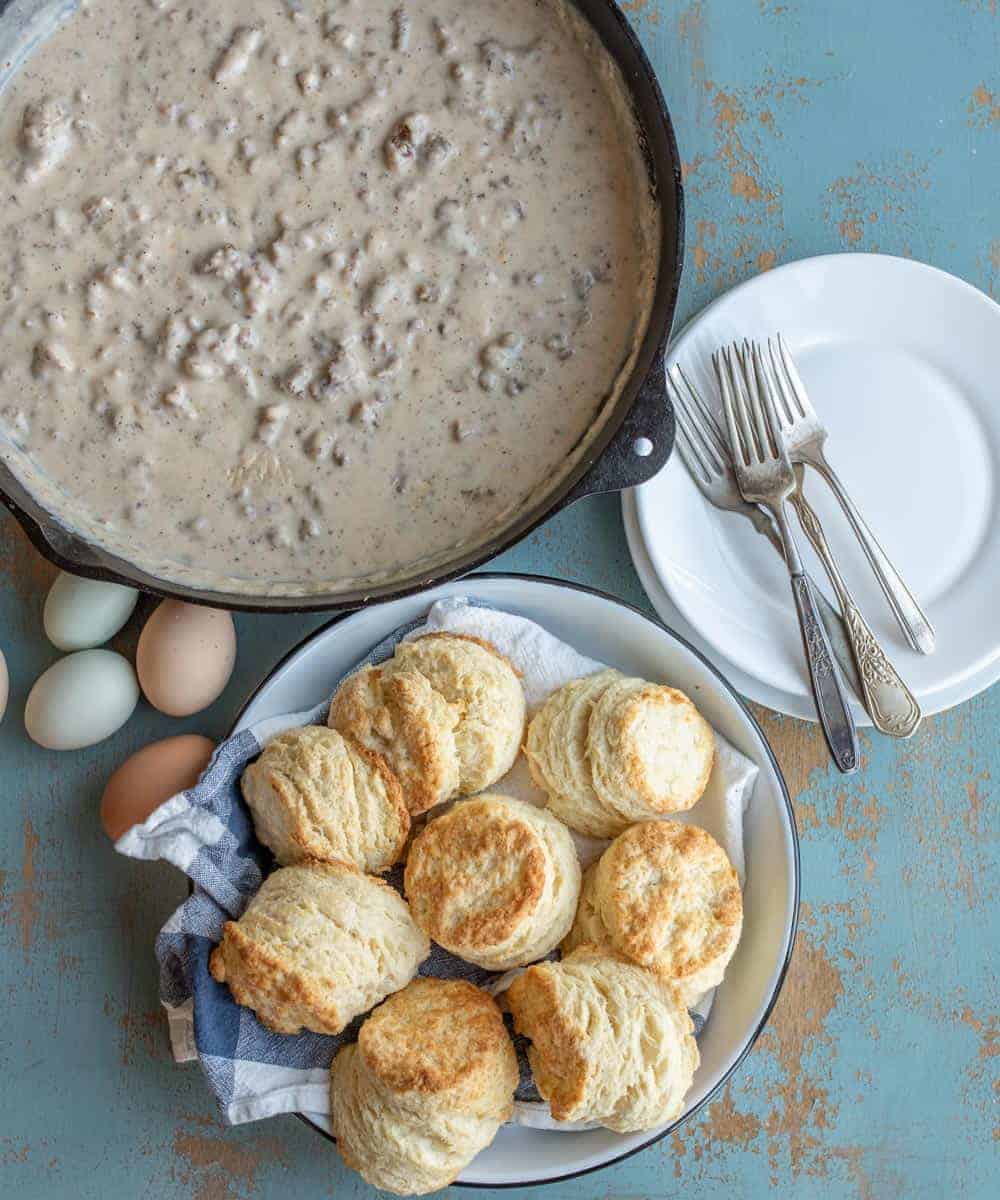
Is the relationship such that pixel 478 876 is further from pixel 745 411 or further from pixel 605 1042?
pixel 745 411

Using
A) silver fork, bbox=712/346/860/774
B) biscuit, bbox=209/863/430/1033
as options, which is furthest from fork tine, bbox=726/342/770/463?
biscuit, bbox=209/863/430/1033

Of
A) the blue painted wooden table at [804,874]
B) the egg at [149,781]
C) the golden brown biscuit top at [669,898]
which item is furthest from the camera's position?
the blue painted wooden table at [804,874]

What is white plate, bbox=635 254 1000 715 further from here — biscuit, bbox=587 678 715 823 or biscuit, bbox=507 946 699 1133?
biscuit, bbox=507 946 699 1133

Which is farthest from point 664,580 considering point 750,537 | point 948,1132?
point 948,1132

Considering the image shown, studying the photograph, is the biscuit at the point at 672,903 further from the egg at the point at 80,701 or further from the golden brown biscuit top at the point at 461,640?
the egg at the point at 80,701

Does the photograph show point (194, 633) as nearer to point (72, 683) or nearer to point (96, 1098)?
point (72, 683)

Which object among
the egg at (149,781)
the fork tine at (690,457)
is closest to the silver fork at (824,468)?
the fork tine at (690,457)

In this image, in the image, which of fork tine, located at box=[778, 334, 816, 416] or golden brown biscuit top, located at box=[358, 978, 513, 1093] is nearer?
golden brown biscuit top, located at box=[358, 978, 513, 1093]

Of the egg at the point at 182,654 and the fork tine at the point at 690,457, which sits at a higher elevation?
the egg at the point at 182,654
